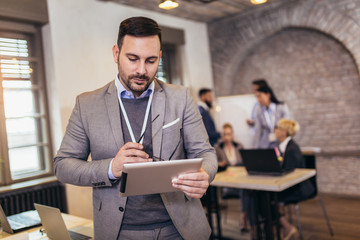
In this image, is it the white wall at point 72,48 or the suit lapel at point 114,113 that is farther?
the white wall at point 72,48

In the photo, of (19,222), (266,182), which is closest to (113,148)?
(19,222)

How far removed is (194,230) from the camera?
1.37m

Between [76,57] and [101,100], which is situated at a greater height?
[76,57]

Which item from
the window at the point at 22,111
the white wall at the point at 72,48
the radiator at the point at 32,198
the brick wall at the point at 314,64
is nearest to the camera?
the window at the point at 22,111

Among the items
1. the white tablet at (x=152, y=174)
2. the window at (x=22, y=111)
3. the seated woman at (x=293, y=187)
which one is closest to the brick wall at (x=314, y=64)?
the seated woman at (x=293, y=187)

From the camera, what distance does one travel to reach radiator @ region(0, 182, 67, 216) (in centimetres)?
305

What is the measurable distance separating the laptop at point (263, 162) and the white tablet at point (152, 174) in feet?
5.99

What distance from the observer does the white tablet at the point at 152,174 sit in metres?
1.06

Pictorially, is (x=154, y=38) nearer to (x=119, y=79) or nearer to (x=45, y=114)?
(x=119, y=79)

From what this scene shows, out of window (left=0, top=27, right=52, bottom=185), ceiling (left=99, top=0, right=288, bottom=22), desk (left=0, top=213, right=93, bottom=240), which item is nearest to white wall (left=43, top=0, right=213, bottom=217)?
window (left=0, top=27, right=52, bottom=185)

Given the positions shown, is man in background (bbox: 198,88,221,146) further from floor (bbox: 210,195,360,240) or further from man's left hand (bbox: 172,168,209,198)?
man's left hand (bbox: 172,168,209,198)

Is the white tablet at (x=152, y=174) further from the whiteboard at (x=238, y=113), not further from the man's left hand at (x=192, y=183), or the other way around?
the whiteboard at (x=238, y=113)

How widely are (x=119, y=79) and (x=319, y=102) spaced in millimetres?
4350

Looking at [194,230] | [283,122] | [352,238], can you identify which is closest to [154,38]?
[194,230]
